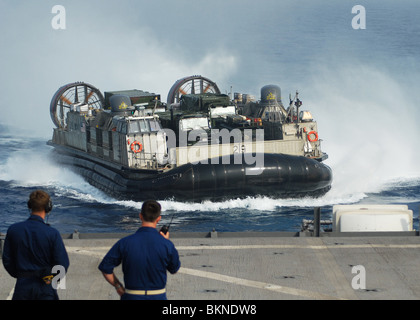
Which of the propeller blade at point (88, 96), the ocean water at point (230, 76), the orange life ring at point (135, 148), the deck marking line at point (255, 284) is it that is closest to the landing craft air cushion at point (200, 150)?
the orange life ring at point (135, 148)

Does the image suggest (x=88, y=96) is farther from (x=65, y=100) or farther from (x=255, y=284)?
(x=255, y=284)

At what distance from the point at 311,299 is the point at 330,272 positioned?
103 cm

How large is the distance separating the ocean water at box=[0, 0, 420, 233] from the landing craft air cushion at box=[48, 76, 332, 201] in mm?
554

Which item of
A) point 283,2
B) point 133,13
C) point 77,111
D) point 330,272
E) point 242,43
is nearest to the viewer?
point 330,272

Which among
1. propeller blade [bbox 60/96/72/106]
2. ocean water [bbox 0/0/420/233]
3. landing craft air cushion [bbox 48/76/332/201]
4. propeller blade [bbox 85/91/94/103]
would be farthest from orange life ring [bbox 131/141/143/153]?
propeller blade [bbox 60/96/72/106]

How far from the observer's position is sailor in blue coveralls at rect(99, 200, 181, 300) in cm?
555

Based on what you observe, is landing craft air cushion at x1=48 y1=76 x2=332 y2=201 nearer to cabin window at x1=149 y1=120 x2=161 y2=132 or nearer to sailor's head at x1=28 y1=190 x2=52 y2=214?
cabin window at x1=149 y1=120 x2=161 y2=132

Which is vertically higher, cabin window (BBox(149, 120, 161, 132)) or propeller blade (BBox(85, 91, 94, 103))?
propeller blade (BBox(85, 91, 94, 103))

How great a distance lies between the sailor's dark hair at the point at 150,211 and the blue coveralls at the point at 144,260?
0.28 ft

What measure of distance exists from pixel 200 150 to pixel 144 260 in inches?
648

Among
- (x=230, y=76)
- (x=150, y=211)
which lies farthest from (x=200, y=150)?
(x=230, y=76)

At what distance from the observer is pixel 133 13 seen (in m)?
82.5

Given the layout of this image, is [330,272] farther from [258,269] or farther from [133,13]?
[133,13]

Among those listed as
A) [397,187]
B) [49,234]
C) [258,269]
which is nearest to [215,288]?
[258,269]
